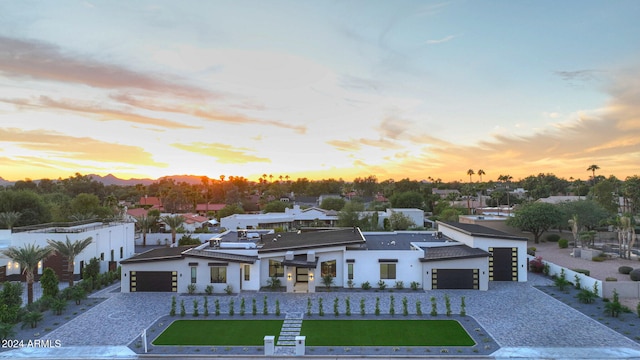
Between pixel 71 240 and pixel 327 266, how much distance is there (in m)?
18.7

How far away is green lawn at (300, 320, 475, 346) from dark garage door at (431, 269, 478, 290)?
22.6ft

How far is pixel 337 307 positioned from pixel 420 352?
6.58 metres

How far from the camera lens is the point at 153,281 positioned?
86.1 ft

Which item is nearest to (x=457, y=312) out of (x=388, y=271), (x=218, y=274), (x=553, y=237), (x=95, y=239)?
(x=388, y=271)

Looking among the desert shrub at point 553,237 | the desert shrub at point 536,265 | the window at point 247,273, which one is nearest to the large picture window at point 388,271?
the window at point 247,273

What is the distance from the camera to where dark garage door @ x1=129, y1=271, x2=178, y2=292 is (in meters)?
26.1

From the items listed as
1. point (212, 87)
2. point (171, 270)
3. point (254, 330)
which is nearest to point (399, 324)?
point (254, 330)

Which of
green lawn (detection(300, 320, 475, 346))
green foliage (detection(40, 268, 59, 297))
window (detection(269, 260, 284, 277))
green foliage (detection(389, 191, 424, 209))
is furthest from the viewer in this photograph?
green foliage (detection(389, 191, 424, 209))

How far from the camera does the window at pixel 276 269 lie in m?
27.2

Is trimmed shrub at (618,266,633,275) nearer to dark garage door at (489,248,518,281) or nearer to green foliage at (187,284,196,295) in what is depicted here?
dark garage door at (489,248,518,281)

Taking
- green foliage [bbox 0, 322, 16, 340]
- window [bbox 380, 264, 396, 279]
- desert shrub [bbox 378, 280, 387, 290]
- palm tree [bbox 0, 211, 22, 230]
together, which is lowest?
desert shrub [bbox 378, 280, 387, 290]

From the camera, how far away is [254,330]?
18469 millimetres

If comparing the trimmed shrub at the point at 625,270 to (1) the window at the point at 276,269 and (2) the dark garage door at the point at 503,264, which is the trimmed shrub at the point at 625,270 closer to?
(2) the dark garage door at the point at 503,264

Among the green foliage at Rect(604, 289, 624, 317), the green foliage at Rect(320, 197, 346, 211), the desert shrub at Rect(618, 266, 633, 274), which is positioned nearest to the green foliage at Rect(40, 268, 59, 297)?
the green foliage at Rect(604, 289, 624, 317)
